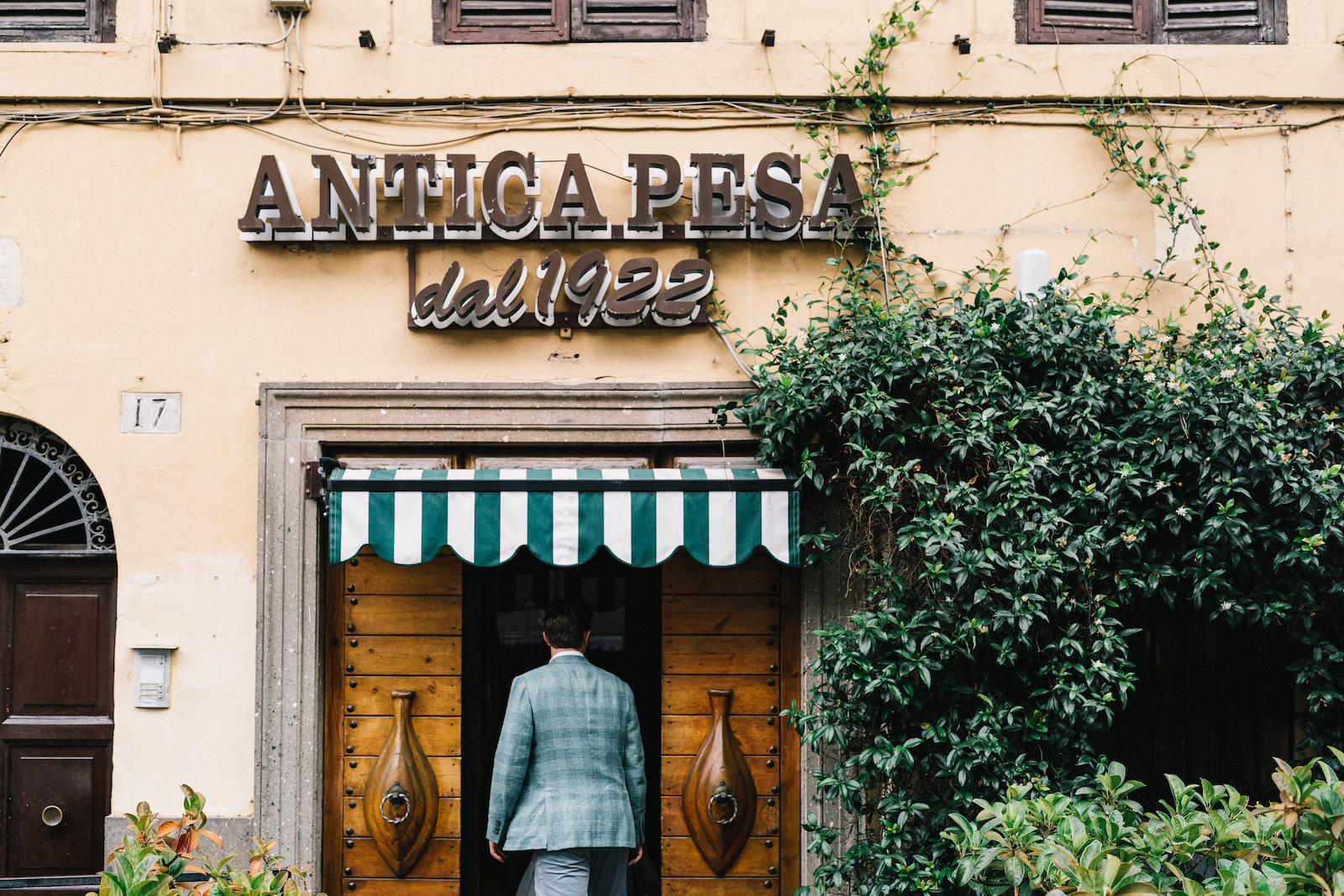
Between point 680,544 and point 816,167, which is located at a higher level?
point 816,167

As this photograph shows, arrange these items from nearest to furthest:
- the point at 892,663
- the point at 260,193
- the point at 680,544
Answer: the point at 892,663 → the point at 680,544 → the point at 260,193

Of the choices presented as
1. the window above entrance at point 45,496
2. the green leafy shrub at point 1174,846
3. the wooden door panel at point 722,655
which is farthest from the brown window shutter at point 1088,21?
the window above entrance at point 45,496

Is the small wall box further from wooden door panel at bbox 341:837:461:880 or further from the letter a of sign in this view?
the letter a of sign

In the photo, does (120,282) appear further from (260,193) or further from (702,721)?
(702,721)

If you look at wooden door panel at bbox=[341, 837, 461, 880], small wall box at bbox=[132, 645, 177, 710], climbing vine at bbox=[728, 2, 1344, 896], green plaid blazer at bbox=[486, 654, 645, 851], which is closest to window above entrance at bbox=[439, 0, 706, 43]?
climbing vine at bbox=[728, 2, 1344, 896]

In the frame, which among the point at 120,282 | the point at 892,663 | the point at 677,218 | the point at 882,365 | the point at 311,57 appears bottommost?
the point at 892,663

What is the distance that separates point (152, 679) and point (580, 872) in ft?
7.97

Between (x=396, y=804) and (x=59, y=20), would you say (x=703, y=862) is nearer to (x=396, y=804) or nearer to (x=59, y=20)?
(x=396, y=804)

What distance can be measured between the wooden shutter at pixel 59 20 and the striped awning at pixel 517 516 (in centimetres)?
292

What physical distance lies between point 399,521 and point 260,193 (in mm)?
1877

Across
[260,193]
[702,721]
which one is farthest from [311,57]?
[702,721]

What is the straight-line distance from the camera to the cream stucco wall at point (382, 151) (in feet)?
17.0

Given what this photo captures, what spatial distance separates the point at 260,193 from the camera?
5.11 m

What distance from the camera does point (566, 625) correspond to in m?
4.70
